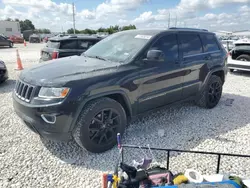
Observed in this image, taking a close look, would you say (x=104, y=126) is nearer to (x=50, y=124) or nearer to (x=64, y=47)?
(x=50, y=124)

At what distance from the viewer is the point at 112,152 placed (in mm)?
→ 3195

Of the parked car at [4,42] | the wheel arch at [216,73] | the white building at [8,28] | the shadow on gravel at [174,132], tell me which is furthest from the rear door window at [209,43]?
the white building at [8,28]

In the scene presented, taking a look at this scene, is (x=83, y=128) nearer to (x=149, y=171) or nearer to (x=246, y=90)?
(x=149, y=171)

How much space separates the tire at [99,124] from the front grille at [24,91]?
0.74 metres

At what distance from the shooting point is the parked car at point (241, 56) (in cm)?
859

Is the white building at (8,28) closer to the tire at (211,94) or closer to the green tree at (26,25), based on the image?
the green tree at (26,25)

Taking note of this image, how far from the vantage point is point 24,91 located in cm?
298

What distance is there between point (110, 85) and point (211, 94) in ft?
9.54

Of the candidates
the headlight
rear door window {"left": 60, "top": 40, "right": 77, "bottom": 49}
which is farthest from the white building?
the headlight

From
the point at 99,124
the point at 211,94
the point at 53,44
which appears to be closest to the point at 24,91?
the point at 99,124

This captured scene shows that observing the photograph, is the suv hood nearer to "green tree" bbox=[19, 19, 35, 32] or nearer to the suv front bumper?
the suv front bumper

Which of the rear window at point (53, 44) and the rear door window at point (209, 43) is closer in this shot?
the rear door window at point (209, 43)

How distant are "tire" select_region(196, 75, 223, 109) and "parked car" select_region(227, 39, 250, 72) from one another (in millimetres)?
4387

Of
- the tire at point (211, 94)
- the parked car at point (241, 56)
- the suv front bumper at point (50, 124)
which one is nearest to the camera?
the suv front bumper at point (50, 124)
